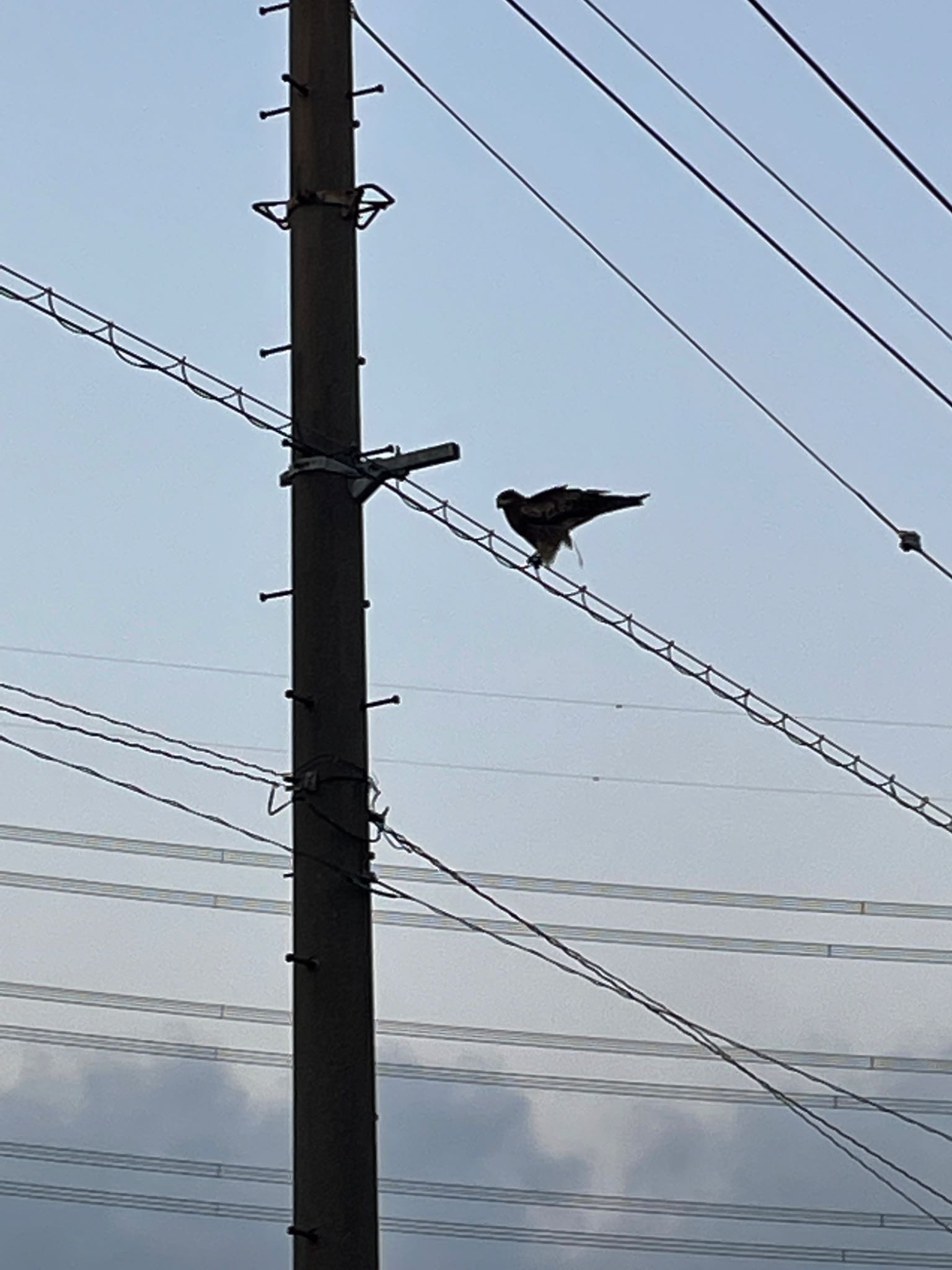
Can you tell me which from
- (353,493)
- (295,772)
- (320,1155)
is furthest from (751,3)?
(320,1155)

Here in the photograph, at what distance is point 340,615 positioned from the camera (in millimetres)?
9602

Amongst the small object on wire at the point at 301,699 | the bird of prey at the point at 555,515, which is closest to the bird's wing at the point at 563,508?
the bird of prey at the point at 555,515

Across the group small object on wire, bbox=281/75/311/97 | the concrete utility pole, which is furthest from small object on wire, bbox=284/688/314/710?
small object on wire, bbox=281/75/311/97

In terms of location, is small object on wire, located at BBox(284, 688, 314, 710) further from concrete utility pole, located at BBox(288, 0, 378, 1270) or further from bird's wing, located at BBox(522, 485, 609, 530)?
bird's wing, located at BBox(522, 485, 609, 530)

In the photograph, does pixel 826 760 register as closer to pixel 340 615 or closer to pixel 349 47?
pixel 340 615

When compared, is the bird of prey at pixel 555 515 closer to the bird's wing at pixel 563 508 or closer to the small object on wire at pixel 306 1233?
the bird's wing at pixel 563 508

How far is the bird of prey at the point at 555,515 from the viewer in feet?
40.9

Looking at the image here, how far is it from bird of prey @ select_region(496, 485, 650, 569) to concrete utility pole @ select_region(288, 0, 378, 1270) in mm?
2595

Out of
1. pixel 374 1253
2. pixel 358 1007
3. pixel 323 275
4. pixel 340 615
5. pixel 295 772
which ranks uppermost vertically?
pixel 323 275

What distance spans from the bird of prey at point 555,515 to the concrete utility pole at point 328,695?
2.59 m

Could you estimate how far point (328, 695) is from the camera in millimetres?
9570

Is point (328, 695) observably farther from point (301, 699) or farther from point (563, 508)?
point (563, 508)

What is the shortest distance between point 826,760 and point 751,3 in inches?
196

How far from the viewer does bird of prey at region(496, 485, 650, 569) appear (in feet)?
40.9
